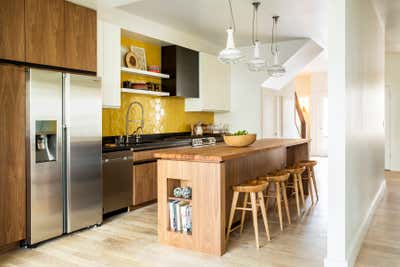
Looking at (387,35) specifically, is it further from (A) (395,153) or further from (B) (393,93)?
(A) (395,153)

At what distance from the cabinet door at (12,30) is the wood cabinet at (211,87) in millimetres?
3514

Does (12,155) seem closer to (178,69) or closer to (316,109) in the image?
(178,69)

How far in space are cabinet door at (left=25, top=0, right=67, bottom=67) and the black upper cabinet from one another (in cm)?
241

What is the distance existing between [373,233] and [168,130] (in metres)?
3.65

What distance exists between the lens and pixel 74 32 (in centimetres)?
381

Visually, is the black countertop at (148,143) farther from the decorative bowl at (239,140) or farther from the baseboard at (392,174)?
the baseboard at (392,174)

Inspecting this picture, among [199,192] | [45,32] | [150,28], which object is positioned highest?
[150,28]

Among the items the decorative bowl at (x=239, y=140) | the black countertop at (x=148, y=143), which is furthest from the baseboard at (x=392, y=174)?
the decorative bowl at (x=239, y=140)

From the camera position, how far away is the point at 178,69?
5.91 metres

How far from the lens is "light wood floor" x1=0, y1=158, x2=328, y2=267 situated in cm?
302

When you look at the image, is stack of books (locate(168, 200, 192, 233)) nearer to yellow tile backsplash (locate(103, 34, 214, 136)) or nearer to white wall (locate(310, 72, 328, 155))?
yellow tile backsplash (locate(103, 34, 214, 136))

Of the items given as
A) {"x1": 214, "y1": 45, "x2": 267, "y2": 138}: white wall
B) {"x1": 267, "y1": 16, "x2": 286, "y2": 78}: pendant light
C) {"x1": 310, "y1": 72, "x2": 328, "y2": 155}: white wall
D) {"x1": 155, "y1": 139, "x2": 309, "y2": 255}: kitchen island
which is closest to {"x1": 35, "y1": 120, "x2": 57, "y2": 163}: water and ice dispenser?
{"x1": 155, "y1": 139, "x2": 309, "y2": 255}: kitchen island

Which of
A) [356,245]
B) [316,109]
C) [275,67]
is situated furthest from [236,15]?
[316,109]

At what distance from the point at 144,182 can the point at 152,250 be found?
5.36 ft
